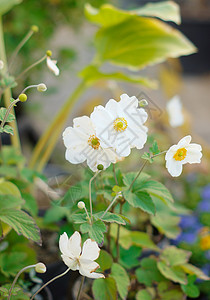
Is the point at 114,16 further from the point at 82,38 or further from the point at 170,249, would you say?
the point at 82,38

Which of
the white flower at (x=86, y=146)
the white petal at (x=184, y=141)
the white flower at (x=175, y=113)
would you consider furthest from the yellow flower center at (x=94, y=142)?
the white flower at (x=175, y=113)

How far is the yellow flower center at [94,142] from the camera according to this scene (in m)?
0.50

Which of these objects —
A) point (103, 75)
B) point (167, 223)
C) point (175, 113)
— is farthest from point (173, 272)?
point (103, 75)

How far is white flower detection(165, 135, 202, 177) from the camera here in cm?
48

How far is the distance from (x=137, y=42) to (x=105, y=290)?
654 mm

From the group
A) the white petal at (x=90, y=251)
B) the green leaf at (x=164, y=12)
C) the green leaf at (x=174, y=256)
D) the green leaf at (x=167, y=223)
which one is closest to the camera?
the white petal at (x=90, y=251)

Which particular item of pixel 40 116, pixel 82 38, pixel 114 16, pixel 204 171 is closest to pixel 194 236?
pixel 204 171

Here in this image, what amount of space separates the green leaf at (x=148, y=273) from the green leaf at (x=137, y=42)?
1.67 ft

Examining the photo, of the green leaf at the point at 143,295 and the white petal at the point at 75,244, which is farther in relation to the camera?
the green leaf at the point at 143,295

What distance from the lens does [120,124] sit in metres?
0.48

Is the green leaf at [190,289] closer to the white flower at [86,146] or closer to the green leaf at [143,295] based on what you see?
the green leaf at [143,295]

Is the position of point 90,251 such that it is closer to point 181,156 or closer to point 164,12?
point 181,156

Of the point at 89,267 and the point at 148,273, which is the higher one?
the point at 89,267

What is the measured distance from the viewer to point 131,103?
18.8 inches
